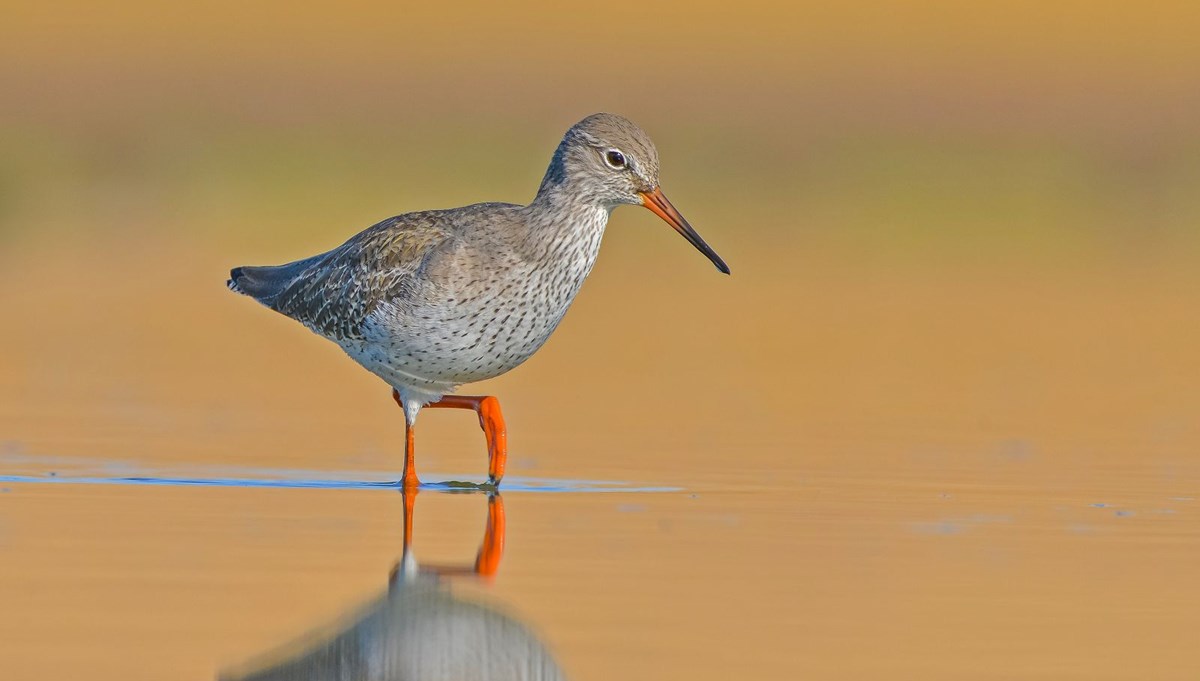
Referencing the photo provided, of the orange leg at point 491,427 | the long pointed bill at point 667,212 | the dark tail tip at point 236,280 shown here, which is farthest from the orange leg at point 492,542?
the dark tail tip at point 236,280

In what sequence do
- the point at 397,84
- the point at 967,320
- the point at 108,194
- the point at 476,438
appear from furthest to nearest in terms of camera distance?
the point at 397,84 < the point at 108,194 < the point at 967,320 < the point at 476,438

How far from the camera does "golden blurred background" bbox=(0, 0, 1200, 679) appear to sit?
10.3 meters

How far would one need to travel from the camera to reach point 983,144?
28.6 metres

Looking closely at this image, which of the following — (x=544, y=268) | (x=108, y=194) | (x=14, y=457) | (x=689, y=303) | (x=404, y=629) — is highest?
(x=108, y=194)

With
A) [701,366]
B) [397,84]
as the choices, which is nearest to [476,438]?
[701,366]

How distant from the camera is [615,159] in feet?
33.8

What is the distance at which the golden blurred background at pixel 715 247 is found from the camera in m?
10.3

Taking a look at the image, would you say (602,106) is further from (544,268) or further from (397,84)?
(544,268)

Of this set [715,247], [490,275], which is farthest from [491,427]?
[715,247]

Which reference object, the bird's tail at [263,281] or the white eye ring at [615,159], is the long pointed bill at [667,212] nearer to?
the white eye ring at [615,159]

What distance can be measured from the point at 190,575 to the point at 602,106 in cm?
2294

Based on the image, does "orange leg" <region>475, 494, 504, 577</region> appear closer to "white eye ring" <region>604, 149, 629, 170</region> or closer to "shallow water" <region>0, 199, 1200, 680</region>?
"shallow water" <region>0, 199, 1200, 680</region>

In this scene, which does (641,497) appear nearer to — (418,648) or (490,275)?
(490,275)

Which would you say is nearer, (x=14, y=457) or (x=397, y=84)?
(x=14, y=457)
